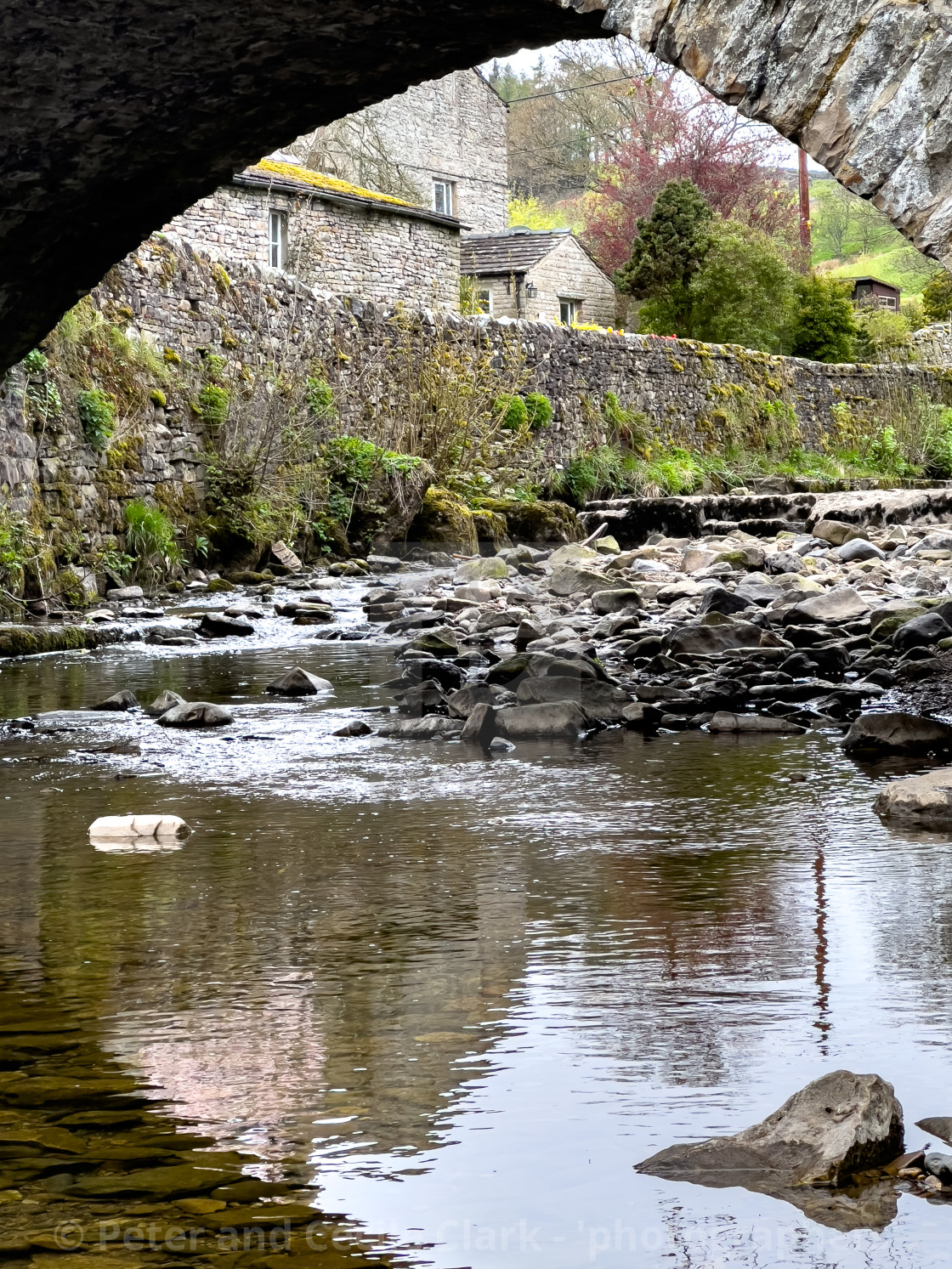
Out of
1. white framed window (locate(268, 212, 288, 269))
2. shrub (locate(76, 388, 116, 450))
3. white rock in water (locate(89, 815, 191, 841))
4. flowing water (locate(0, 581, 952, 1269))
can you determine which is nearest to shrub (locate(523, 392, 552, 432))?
white framed window (locate(268, 212, 288, 269))

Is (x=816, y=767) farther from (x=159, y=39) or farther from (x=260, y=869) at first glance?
(x=159, y=39)

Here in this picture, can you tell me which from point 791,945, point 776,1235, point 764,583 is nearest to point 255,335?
point 764,583

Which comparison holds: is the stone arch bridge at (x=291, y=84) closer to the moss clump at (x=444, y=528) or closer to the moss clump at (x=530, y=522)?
the moss clump at (x=444, y=528)

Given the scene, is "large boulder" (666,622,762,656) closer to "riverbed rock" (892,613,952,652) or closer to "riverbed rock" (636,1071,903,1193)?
"riverbed rock" (892,613,952,652)

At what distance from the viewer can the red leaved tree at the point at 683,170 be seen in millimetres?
38562

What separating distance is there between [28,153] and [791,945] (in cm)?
385

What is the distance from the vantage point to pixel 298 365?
15.3 m

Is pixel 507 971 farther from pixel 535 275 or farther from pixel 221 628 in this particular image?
pixel 535 275

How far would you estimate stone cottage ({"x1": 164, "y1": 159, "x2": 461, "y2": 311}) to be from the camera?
75.6ft

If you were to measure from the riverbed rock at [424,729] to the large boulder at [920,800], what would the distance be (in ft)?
6.60

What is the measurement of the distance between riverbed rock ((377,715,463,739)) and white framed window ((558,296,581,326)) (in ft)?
96.7

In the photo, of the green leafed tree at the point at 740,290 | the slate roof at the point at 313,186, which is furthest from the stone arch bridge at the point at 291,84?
the green leafed tree at the point at 740,290

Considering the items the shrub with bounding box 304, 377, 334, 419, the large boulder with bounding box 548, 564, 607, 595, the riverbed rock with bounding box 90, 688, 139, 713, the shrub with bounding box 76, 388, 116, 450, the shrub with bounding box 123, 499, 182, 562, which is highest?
the shrub with bounding box 304, 377, 334, 419

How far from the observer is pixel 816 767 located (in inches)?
183
